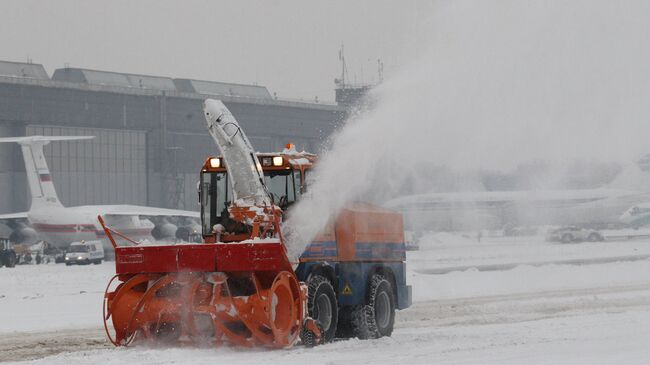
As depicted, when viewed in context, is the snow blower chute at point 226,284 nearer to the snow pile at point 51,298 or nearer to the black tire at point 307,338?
the black tire at point 307,338

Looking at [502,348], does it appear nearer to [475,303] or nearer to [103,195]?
[475,303]

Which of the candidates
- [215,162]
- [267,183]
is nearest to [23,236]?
[215,162]

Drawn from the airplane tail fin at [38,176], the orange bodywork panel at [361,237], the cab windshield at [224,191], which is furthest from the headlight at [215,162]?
the airplane tail fin at [38,176]

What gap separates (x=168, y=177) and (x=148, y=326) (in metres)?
Result: 78.4

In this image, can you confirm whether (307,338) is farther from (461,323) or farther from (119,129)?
(119,129)

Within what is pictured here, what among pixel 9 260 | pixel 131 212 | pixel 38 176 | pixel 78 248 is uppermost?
pixel 38 176

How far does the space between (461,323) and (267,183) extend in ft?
20.3

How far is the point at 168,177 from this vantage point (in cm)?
9425

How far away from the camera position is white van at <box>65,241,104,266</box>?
6253 cm

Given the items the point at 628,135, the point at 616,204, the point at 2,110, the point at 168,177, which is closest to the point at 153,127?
the point at 168,177

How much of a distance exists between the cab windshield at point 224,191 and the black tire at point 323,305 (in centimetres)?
127

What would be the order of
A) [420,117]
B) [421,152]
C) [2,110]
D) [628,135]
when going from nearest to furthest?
[420,117], [421,152], [628,135], [2,110]

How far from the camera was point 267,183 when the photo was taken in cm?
1747

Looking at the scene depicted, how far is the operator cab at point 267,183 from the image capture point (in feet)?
57.3
